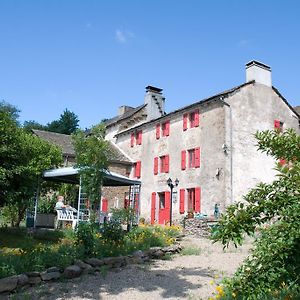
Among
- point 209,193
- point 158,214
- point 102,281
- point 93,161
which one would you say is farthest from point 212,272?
point 158,214

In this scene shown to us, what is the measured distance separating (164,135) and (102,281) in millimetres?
18727

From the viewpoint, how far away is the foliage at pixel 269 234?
3.08 m

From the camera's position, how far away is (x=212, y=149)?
21.6 m

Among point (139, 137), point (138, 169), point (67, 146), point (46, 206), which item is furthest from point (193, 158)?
point (67, 146)

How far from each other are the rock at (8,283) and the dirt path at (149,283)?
230 millimetres

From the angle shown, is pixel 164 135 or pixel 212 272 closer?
pixel 212 272

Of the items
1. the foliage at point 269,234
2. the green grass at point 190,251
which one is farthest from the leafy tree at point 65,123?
the foliage at point 269,234

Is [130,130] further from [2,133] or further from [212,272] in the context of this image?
[212,272]

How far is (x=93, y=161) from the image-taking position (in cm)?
1360

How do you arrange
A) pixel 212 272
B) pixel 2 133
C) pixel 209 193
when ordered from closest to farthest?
pixel 212 272 → pixel 2 133 → pixel 209 193

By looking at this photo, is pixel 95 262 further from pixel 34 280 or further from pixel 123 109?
pixel 123 109

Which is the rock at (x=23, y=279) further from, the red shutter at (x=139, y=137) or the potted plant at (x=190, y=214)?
the red shutter at (x=139, y=137)

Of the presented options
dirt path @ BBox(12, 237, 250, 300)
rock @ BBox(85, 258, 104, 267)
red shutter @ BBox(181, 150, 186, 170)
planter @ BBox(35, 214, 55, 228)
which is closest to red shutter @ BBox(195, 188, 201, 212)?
red shutter @ BBox(181, 150, 186, 170)

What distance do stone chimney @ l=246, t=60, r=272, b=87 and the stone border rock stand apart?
606 inches
